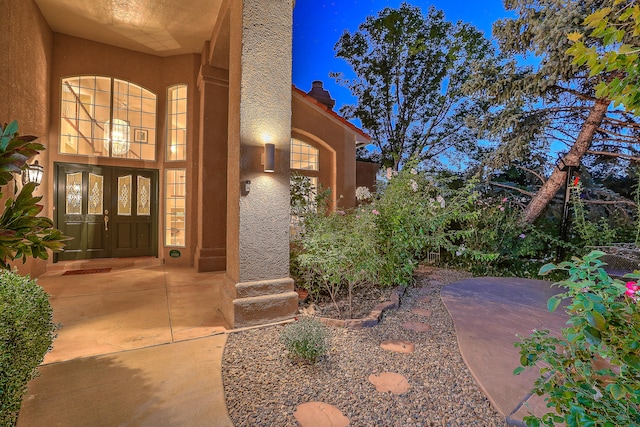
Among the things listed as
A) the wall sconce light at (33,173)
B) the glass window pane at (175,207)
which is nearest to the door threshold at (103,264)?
the glass window pane at (175,207)

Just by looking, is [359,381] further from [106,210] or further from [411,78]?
[411,78]

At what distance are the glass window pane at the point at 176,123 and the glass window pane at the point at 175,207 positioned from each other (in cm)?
44

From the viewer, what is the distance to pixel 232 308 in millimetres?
3205

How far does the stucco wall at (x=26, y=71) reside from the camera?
4207 mm

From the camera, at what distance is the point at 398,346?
278 cm

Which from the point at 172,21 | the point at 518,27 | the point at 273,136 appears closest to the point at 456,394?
the point at 273,136

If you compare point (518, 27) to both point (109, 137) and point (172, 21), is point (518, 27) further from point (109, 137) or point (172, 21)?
point (109, 137)

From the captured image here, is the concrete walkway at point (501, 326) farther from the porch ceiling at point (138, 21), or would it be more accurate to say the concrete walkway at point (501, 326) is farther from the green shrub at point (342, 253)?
the porch ceiling at point (138, 21)

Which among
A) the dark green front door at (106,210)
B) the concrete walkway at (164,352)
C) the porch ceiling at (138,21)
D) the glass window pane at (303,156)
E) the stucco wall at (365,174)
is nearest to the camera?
the concrete walkway at (164,352)

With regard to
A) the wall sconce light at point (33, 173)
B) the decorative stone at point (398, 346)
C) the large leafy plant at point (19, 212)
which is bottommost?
the decorative stone at point (398, 346)

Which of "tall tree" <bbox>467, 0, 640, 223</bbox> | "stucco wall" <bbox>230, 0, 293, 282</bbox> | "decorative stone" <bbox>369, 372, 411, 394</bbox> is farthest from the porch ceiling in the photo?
"tall tree" <bbox>467, 0, 640, 223</bbox>

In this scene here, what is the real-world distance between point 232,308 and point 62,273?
4.78 metres

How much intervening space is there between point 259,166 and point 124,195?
510 cm

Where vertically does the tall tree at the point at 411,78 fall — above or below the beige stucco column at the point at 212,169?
above
